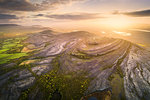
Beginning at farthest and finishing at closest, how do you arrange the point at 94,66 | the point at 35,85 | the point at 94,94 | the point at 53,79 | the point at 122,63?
the point at 122,63 → the point at 94,66 → the point at 53,79 → the point at 35,85 → the point at 94,94

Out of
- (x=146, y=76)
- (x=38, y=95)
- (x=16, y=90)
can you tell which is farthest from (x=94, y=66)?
(x=16, y=90)

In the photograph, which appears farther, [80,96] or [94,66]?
[94,66]

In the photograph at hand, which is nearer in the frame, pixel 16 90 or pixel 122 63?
pixel 16 90

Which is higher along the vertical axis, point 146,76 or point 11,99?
point 146,76

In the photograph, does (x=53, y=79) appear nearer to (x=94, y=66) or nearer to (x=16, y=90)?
(x=16, y=90)

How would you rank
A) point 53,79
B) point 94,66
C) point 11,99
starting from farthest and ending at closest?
point 94,66 < point 53,79 < point 11,99

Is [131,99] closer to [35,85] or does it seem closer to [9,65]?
[35,85]

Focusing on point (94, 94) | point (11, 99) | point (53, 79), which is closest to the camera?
point (11, 99)

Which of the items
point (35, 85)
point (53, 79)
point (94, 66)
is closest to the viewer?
point (35, 85)

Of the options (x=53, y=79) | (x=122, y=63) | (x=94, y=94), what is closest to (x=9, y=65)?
(x=53, y=79)
